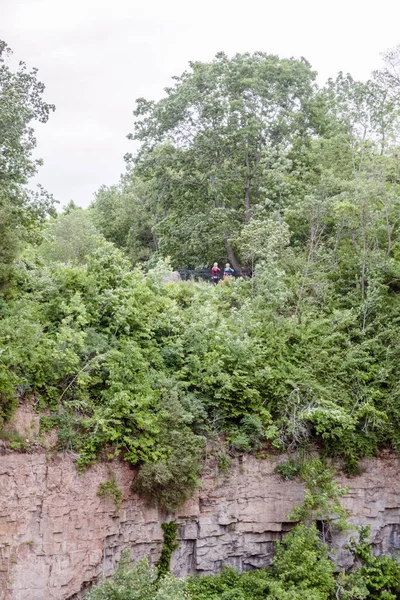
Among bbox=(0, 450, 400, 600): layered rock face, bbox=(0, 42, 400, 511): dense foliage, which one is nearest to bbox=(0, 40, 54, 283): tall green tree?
bbox=(0, 42, 400, 511): dense foliage

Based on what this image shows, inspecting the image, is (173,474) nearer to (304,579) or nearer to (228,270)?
(304,579)

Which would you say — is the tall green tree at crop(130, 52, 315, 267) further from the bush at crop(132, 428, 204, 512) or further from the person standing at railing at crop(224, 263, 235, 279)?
the bush at crop(132, 428, 204, 512)

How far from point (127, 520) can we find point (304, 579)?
13.6 ft

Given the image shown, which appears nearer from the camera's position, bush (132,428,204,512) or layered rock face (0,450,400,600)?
layered rock face (0,450,400,600)

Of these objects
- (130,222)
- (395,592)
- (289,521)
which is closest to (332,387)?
(289,521)

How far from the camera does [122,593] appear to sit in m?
11.3

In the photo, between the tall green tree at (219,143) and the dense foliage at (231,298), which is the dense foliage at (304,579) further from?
the tall green tree at (219,143)

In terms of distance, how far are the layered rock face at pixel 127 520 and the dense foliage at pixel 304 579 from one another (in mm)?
459

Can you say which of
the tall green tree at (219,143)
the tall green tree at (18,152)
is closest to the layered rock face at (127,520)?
the tall green tree at (18,152)

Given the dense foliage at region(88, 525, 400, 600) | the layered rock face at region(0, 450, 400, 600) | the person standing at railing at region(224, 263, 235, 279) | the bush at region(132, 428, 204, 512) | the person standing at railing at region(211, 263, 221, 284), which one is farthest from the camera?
the person standing at railing at region(211, 263, 221, 284)

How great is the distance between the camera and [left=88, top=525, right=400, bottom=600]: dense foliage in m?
13.6

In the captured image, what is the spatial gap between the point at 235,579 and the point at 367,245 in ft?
34.3

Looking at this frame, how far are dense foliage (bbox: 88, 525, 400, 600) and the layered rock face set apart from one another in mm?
459

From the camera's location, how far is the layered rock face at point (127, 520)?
38.4 feet
